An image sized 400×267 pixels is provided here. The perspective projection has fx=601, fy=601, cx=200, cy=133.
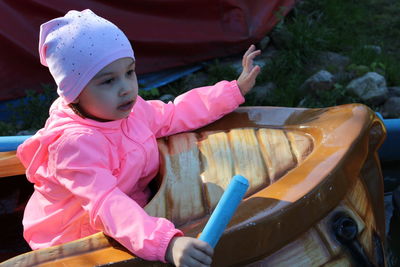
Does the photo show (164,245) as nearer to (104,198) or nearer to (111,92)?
(104,198)

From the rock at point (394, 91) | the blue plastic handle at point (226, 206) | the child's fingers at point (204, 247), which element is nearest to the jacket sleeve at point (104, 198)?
the child's fingers at point (204, 247)

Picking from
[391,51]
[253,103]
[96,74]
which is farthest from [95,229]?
[391,51]

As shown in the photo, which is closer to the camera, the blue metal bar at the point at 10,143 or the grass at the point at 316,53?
the blue metal bar at the point at 10,143

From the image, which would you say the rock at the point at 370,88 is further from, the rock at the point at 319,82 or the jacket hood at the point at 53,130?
the jacket hood at the point at 53,130

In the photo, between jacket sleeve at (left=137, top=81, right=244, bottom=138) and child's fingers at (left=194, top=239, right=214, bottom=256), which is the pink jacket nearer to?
jacket sleeve at (left=137, top=81, right=244, bottom=138)

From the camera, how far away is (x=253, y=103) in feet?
11.2

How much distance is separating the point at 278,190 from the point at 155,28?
2.25 metres

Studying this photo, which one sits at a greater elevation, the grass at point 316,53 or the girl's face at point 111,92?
the girl's face at point 111,92

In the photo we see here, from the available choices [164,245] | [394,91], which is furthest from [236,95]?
[394,91]

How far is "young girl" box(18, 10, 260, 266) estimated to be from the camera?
155cm

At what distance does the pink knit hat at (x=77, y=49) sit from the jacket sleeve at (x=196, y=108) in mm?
365

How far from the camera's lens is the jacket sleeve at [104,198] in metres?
1.44

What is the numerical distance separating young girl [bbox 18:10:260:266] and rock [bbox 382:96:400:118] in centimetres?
183

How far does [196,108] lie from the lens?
6.69 ft
